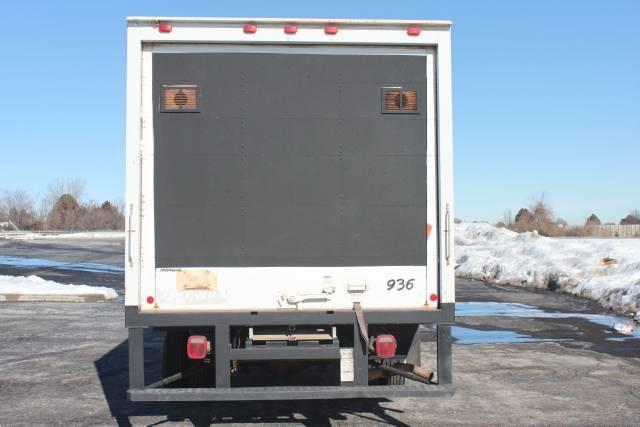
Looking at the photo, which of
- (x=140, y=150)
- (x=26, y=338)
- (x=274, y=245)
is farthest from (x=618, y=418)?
(x=26, y=338)

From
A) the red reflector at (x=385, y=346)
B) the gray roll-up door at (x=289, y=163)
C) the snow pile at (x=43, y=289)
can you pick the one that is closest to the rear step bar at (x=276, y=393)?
the red reflector at (x=385, y=346)

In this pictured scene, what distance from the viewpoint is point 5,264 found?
28062 mm

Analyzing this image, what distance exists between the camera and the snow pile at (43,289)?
1731 cm

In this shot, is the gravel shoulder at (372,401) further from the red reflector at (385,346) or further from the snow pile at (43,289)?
the snow pile at (43,289)

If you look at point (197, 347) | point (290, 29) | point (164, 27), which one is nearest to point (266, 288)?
point (197, 347)

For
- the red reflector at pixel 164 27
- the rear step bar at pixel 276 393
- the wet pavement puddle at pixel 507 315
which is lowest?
the wet pavement puddle at pixel 507 315

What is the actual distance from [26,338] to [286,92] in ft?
28.1

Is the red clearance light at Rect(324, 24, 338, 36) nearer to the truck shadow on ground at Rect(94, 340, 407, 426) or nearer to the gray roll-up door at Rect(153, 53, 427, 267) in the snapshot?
the gray roll-up door at Rect(153, 53, 427, 267)

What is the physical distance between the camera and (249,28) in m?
5.04

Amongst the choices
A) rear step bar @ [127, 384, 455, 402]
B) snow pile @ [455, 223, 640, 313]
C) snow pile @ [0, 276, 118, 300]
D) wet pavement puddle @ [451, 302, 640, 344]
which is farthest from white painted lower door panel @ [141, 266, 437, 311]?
snow pile @ [0, 276, 118, 300]

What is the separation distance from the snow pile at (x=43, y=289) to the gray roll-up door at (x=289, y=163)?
43.9 ft

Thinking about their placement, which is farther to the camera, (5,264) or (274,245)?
(5,264)

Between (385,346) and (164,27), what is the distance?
3122 mm

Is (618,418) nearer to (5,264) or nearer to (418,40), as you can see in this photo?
(418,40)
